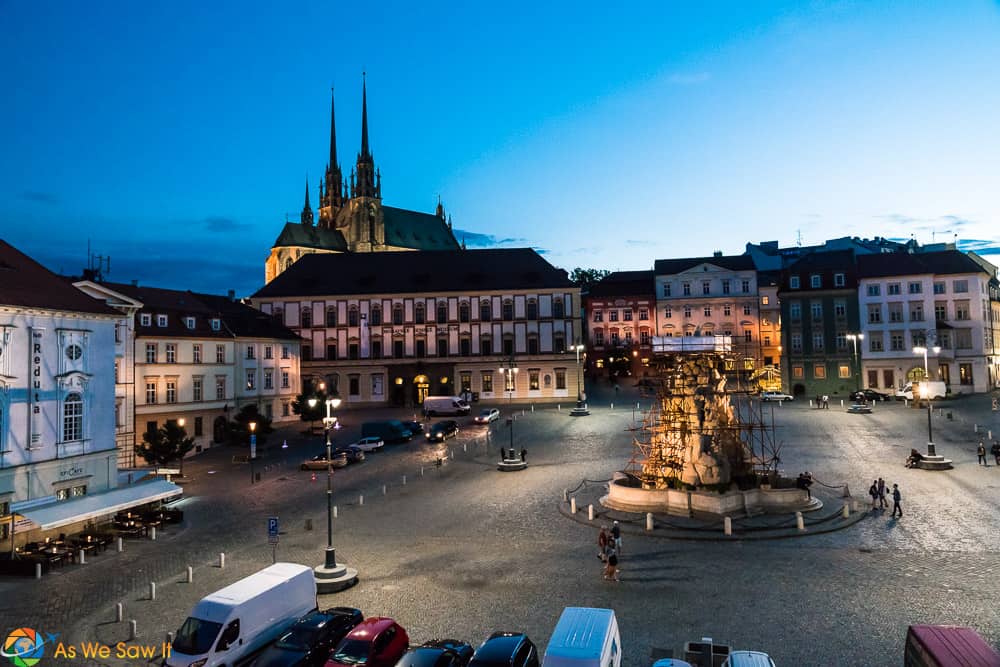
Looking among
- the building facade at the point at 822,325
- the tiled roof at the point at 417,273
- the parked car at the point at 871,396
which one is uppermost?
the tiled roof at the point at 417,273

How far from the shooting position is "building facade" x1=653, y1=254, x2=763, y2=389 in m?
76.9

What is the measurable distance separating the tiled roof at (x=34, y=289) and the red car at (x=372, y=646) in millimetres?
21833

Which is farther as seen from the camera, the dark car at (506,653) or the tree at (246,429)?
the tree at (246,429)

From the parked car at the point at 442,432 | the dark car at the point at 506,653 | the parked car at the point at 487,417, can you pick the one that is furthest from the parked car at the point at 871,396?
the dark car at the point at 506,653

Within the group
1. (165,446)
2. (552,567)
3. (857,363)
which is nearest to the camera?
(552,567)

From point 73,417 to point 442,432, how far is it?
23087 millimetres

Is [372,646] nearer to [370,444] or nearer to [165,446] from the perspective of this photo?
[165,446]

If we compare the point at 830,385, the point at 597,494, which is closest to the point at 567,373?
the point at 830,385

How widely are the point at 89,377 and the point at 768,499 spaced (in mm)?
29916

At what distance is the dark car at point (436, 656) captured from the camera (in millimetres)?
13109

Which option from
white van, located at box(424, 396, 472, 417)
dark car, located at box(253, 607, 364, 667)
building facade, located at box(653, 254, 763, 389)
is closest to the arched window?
dark car, located at box(253, 607, 364, 667)

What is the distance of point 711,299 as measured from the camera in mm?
77875

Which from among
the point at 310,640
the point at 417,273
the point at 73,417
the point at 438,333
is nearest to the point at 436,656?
the point at 310,640

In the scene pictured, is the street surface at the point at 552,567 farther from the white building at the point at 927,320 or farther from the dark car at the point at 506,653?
the white building at the point at 927,320
